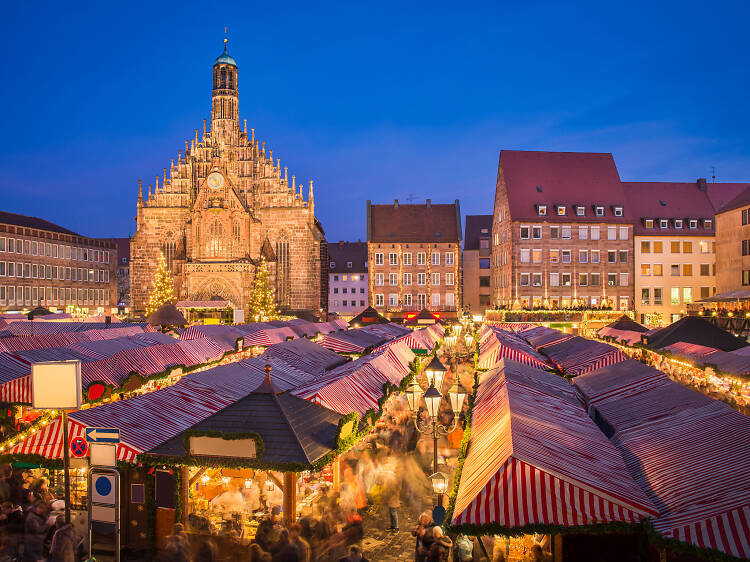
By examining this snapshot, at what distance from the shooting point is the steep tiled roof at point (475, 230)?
250ft

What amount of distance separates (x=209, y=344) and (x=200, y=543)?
42.5 feet

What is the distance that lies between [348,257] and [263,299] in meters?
27.8

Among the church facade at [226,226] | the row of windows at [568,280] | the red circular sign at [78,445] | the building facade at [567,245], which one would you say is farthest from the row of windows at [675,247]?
the red circular sign at [78,445]

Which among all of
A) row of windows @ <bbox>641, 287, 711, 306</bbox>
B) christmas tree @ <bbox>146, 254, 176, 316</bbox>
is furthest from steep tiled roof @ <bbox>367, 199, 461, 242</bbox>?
christmas tree @ <bbox>146, 254, 176, 316</bbox>

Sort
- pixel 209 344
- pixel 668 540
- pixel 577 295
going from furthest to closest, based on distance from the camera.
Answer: pixel 577 295 → pixel 209 344 → pixel 668 540

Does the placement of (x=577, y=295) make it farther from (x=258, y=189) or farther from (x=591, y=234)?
(x=258, y=189)

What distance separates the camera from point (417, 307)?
212ft

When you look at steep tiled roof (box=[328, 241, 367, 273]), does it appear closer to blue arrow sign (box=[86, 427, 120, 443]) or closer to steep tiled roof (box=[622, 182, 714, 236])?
steep tiled roof (box=[622, 182, 714, 236])

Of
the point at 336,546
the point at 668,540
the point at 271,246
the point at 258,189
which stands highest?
the point at 258,189

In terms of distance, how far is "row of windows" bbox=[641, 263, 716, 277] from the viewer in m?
58.0

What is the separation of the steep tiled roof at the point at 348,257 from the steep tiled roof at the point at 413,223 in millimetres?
11764

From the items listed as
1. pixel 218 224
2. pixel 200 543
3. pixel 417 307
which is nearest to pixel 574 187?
pixel 417 307

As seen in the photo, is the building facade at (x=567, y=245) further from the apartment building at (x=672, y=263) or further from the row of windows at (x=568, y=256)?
the apartment building at (x=672, y=263)

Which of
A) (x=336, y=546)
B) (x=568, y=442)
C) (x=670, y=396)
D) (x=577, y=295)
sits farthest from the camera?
(x=577, y=295)
